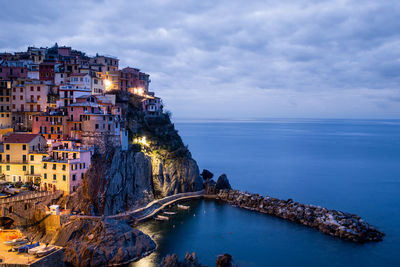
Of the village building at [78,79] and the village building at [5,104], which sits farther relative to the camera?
the village building at [78,79]

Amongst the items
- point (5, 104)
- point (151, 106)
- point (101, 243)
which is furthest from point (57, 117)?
point (151, 106)

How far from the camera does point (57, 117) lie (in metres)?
51.8

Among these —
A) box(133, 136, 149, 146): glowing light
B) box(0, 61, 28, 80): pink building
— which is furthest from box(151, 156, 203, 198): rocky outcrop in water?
box(0, 61, 28, 80): pink building

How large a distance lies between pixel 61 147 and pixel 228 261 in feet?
92.2

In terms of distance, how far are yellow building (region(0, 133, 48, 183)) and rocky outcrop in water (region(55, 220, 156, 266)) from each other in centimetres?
1157

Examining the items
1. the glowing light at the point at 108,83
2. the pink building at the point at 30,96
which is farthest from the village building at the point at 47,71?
the glowing light at the point at 108,83

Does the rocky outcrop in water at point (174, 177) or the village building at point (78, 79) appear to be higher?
the village building at point (78, 79)

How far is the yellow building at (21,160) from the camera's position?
47094 mm

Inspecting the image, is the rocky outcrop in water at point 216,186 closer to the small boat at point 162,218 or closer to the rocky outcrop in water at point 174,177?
the rocky outcrop in water at point 174,177

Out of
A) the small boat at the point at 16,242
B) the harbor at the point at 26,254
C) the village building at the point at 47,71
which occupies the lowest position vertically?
the harbor at the point at 26,254

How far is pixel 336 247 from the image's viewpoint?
44.3 meters

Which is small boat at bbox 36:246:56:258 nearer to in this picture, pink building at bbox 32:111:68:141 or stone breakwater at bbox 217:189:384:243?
pink building at bbox 32:111:68:141

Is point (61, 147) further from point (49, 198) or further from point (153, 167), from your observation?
point (153, 167)

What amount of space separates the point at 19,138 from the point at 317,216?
46.3m
